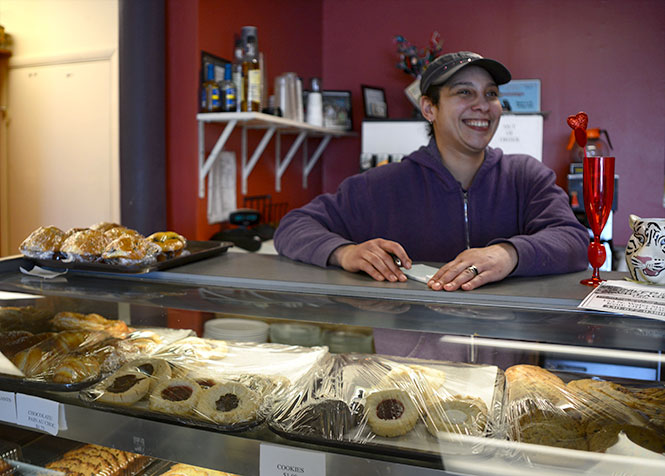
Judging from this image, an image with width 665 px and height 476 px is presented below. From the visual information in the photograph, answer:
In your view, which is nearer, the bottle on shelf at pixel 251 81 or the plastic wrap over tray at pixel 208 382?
the plastic wrap over tray at pixel 208 382

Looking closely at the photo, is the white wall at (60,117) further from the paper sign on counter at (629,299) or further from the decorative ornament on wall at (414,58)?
the paper sign on counter at (629,299)

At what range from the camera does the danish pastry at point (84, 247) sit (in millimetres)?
1179

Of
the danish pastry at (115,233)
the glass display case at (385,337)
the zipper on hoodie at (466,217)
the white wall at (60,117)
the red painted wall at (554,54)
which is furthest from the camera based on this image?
the red painted wall at (554,54)

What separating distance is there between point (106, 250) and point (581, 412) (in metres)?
0.92

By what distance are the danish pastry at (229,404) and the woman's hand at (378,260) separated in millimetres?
328

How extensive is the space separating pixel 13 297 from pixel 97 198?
215cm

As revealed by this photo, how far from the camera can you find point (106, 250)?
1.16 m

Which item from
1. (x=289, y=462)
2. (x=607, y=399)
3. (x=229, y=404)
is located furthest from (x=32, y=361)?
(x=607, y=399)

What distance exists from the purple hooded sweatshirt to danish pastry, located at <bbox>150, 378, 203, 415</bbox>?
26.2 inches

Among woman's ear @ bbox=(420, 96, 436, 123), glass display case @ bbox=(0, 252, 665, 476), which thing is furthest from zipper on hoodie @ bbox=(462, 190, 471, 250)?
glass display case @ bbox=(0, 252, 665, 476)

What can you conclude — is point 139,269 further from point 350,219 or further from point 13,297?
point 350,219

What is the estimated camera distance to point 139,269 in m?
1.13

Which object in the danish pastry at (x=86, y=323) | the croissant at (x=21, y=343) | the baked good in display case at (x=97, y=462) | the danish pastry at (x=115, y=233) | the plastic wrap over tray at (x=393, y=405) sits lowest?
the baked good in display case at (x=97, y=462)

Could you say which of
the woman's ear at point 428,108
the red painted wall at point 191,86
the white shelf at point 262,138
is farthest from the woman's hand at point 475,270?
the red painted wall at point 191,86
